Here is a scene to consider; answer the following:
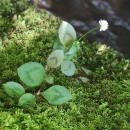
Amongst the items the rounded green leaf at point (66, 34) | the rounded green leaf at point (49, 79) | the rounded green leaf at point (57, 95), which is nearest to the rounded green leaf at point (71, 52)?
the rounded green leaf at point (66, 34)

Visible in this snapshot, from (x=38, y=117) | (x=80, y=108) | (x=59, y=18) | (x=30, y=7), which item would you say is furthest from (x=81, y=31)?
(x=38, y=117)

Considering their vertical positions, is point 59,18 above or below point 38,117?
above

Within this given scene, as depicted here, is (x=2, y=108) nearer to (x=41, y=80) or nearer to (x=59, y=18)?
(x=41, y=80)

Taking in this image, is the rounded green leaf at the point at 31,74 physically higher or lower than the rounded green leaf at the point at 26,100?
higher

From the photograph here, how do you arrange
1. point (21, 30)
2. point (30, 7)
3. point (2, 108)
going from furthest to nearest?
point (30, 7), point (21, 30), point (2, 108)

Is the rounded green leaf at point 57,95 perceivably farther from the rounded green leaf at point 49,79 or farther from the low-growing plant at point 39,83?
the rounded green leaf at point 49,79

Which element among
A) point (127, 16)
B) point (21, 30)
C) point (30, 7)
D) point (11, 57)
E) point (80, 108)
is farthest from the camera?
point (127, 16)
